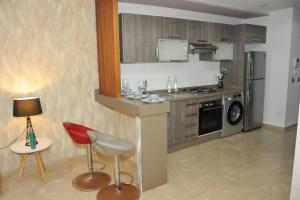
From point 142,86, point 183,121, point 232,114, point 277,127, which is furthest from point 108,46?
point 277,127

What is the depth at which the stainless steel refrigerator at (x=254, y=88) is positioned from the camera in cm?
490

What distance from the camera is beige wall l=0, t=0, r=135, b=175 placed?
10.5 feet

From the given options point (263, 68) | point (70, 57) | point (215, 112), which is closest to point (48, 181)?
point (70, 57)

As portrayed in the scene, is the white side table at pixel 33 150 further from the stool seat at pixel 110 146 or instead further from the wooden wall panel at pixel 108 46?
the wooden wall panel at pixel 108 46

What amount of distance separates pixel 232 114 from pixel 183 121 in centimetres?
139

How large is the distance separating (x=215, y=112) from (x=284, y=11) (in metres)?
2.50

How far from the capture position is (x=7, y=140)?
10.8 ft

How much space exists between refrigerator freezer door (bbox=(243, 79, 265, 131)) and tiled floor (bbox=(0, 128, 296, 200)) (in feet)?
Result: 2.53

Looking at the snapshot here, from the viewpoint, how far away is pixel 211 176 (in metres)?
3.20

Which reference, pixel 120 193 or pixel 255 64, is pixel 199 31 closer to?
pixel 255 64

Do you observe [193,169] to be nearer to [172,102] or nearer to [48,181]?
[172,102]

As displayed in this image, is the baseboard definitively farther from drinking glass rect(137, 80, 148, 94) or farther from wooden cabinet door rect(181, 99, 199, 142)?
drinking glass rect(137, 80, 148, 94)

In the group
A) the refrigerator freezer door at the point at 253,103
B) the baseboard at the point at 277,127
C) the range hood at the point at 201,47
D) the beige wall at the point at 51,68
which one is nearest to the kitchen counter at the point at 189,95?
the refrigerator freezer door at the point at 253,103

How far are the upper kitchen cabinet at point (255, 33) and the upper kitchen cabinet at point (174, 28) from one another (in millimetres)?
1472
